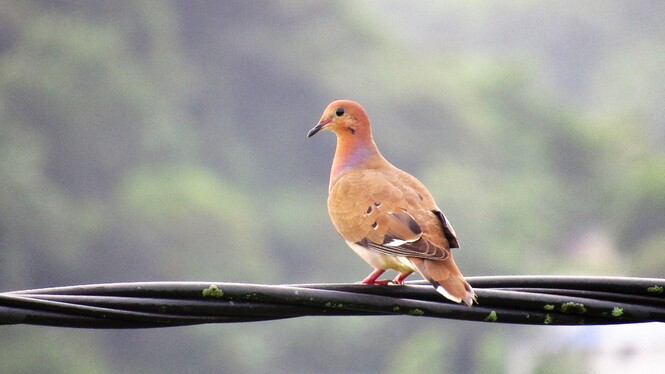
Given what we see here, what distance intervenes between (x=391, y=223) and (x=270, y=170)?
50.3 metres

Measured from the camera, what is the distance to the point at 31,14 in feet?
194

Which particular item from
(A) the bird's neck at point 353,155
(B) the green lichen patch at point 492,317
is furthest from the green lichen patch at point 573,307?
(A) the bird's neck at point 353,155

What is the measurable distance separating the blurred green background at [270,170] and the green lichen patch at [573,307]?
2997 cm

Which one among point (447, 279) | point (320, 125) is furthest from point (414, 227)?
point (320, 125)

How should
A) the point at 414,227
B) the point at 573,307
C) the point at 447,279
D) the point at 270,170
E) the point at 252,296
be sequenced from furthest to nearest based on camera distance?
the point at 270,170 → the point at 414,227 → the point at 447,279 → the point at 573,307 → the point at 252,296

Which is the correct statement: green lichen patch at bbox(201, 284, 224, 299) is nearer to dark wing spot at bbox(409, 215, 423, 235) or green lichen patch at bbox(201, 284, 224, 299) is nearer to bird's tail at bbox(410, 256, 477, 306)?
bird's tail at bbox(410, 256, 477, 306)

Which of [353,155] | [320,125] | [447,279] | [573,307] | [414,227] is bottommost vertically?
[573,307]

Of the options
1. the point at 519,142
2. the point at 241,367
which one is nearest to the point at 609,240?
the point at 519,142

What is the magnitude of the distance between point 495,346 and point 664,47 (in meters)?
46.3

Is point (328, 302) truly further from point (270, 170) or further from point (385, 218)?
point (270, 170)

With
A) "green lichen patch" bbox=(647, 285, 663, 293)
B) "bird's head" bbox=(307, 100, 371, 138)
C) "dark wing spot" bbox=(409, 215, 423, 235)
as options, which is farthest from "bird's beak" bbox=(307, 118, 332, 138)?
"green lichen patch" bbox=(647, 285, 663, 293)

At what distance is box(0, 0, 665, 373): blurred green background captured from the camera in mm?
41812

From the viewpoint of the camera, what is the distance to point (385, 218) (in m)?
3.93

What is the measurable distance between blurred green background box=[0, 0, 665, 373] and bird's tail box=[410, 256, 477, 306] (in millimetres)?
29343
